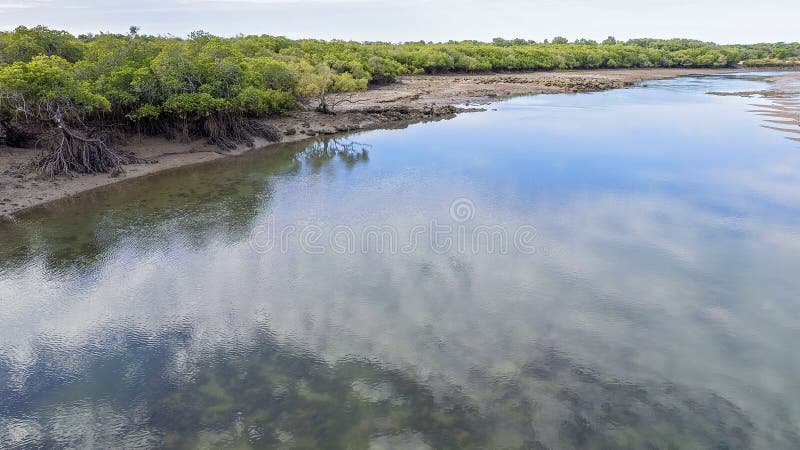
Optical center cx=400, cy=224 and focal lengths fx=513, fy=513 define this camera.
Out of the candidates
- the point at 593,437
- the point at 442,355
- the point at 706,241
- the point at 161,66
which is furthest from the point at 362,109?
the point at 593,437

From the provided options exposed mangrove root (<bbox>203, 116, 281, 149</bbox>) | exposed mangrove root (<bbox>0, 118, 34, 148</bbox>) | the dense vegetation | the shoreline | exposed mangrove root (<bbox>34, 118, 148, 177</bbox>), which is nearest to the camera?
the dense vegetation

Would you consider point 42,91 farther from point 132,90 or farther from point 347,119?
point 347,119

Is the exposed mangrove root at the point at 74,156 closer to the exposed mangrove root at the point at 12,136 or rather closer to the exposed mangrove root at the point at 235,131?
the exposed mangrove root at the point at 12,136

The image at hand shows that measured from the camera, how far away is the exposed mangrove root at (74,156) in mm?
22516

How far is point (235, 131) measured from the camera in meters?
30.7

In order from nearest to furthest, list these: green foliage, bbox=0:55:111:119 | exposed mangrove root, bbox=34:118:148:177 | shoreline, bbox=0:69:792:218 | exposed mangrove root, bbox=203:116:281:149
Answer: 1. green foliage, bbox=0:55:111:119
2. shoreline, bbox=0:69:792:218
3. exposed mangrove root, bbox=34:118:148:177
4. exposed mangrove root, bbox=203:116:281:149

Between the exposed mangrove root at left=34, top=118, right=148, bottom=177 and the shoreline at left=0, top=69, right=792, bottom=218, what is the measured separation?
45 cm

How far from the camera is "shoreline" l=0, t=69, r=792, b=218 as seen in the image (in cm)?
2175

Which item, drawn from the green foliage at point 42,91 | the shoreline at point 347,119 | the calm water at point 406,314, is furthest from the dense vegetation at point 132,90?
the calm water at point 406,314

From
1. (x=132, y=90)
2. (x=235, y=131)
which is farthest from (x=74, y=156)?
(x=235, y=131)

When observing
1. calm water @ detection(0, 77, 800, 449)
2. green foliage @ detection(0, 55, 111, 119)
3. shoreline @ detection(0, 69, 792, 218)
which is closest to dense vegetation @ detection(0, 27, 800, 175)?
green foliage @ detection(0, 55, 111, 119)

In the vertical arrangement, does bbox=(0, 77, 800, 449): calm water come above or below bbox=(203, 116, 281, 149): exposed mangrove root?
below

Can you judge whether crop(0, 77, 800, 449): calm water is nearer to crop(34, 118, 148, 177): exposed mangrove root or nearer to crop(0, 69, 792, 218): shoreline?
crop(0, 69, 792, 218): shoreline

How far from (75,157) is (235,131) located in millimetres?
9252
